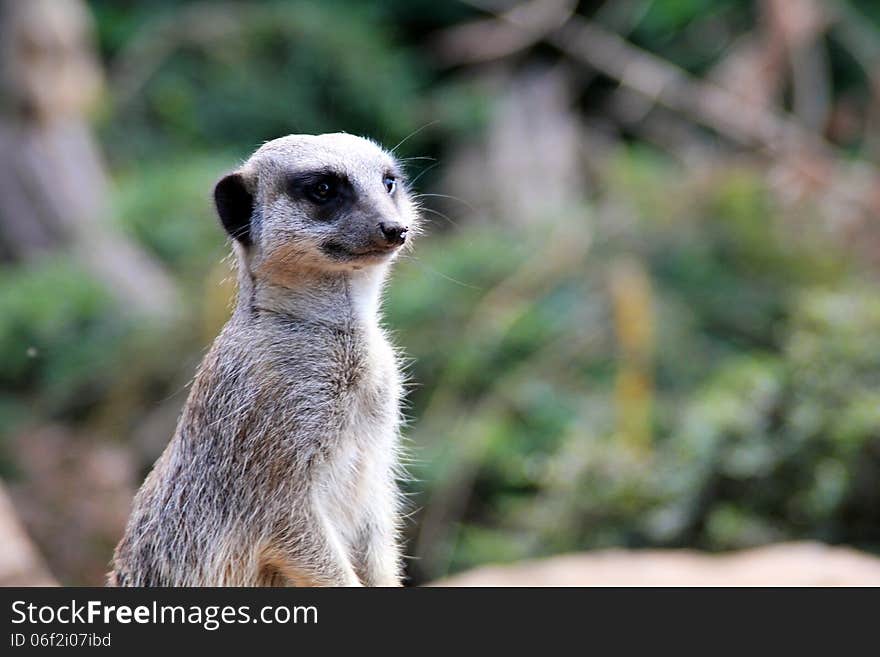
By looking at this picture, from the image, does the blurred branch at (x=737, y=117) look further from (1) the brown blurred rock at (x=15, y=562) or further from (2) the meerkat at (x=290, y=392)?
(2) the meerkat at (x=290, y=392)

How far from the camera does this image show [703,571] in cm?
464

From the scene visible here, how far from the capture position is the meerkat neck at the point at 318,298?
8.87ft

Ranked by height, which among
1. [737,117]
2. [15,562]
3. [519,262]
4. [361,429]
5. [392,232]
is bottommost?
[361,429]

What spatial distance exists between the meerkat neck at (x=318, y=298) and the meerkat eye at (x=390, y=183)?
0.18 m

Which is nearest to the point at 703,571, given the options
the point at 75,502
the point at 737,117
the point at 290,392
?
the point at 290,392

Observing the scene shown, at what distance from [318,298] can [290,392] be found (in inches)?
8.6

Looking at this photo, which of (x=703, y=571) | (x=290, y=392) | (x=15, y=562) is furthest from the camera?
(x=703, y=571)

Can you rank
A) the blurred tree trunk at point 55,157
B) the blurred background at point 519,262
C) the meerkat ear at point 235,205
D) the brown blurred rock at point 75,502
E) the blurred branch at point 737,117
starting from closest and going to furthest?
the meerkat ear at point 235,205 → the blurred background at point 519,262 → the brown blurred rock at point 75,502 → the blurred branch at point 737,117 → the blurred tree trunk at point 55,157

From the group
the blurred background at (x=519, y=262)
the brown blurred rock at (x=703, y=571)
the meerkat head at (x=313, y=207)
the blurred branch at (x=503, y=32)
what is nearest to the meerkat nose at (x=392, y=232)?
the meerkat head at (x=313, y=207)

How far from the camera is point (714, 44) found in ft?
31.7

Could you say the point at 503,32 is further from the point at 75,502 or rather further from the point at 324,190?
the point at 324,190

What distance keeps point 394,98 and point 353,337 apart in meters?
6.47

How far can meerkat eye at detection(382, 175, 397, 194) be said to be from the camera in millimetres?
2676

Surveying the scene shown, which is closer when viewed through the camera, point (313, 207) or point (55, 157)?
point (313, 207)
